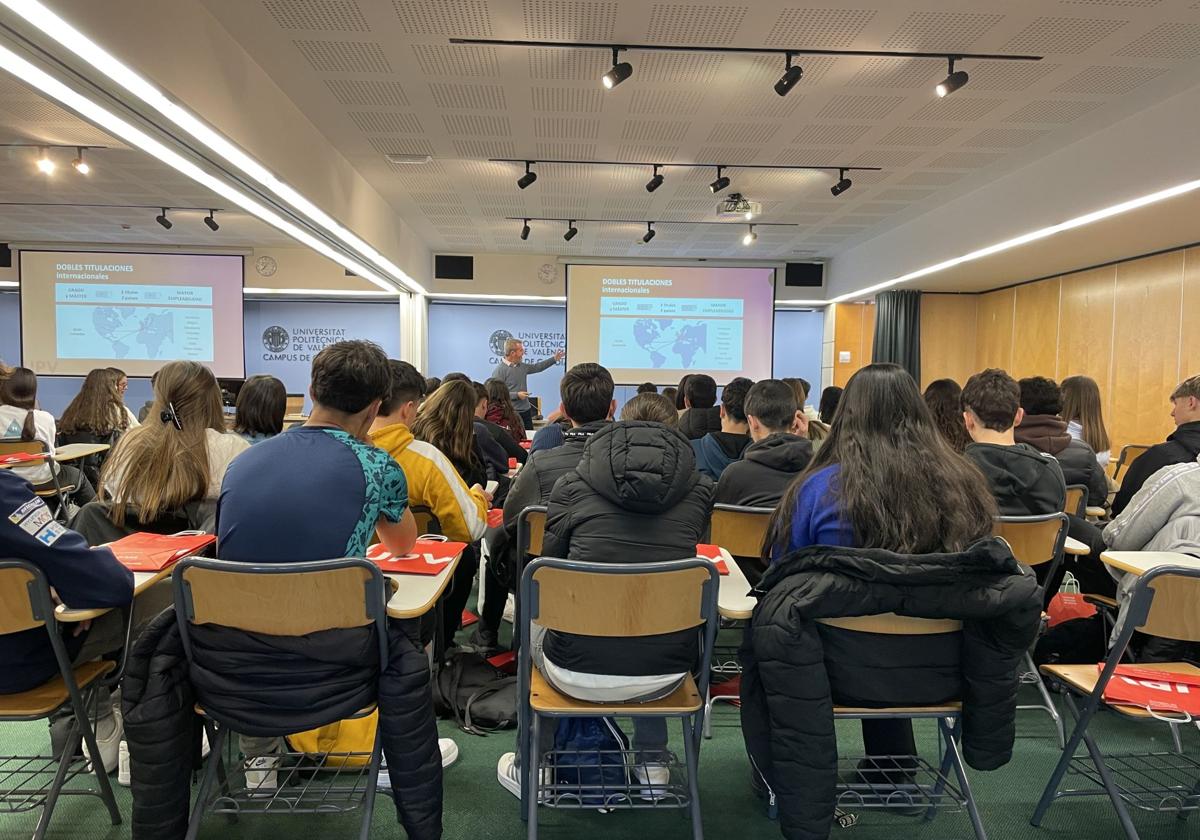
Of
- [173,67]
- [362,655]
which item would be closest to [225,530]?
[362,655]

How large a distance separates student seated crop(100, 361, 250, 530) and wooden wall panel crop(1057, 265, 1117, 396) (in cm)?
713

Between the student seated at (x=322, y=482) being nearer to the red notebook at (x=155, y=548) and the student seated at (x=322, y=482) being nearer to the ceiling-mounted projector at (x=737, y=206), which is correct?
the red notebook at (x=155, y=548)

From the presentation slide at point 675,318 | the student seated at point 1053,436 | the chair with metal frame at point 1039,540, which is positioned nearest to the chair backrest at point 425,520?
the chair with metal frame at point 1039,540

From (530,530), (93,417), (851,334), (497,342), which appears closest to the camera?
(530,530)

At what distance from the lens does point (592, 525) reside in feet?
5.84

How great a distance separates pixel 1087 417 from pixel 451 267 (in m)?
8.07

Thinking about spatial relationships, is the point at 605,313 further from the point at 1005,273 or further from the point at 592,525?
the point at 592,525

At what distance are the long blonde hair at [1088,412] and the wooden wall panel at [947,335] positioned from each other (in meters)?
4.59

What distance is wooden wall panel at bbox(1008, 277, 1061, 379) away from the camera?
7.41 meters

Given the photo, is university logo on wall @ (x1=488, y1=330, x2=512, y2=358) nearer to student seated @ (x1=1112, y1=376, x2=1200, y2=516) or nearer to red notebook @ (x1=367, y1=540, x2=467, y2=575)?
student seated @ (x1=1112, y1=376, x2=1200, y2=516)

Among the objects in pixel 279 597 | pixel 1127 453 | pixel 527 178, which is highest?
pixel 527 178

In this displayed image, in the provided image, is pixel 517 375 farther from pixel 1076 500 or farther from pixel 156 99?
pixel 1076 500

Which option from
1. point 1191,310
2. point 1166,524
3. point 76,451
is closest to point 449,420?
point 1166,524

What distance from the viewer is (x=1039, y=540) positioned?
241 cm
